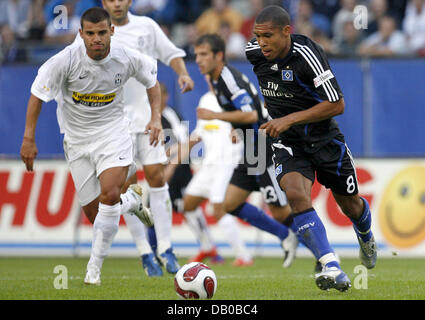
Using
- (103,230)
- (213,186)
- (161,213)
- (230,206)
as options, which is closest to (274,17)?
(103,230)

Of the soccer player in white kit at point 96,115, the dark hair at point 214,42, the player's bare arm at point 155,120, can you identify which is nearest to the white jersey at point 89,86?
the soccer player in white kit at point 96,115

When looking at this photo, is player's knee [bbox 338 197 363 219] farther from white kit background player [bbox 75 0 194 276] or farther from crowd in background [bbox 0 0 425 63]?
crowd in background [bbox 0 0 425 63]

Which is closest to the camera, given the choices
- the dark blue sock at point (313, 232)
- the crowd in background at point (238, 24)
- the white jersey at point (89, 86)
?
the dark blue sock at point (313, 232)

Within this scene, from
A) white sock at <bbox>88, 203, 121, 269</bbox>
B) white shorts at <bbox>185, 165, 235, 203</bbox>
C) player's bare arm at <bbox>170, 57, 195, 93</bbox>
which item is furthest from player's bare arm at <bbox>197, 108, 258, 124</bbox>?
white shorts at <bbox>185, 165, 235, 203</bbox>

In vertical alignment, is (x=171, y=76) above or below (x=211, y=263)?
above

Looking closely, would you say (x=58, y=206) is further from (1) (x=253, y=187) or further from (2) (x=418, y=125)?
(2) (x=418, y=125)

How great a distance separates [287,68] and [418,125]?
8.22 m

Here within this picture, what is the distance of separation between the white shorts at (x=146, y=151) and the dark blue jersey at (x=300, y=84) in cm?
192

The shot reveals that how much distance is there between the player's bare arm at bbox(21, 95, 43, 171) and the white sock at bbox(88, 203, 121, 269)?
0.83 metres

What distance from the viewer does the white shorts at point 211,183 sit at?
1287 centimetres

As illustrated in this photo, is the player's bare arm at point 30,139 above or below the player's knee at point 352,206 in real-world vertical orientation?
above

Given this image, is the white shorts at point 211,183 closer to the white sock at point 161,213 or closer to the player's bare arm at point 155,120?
the white sock at point 161,213
